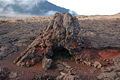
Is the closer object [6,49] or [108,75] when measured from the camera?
[108,75]

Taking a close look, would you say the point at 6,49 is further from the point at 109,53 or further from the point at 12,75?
the point at 109,53

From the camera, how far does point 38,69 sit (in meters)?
34.5

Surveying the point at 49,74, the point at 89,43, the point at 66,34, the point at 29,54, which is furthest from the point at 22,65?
the point at 89,43

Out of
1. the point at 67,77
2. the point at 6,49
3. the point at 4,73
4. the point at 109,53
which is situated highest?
the point at 109,53

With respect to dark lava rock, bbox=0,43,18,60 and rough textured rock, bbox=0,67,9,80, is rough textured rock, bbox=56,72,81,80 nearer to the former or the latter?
rough textured rock, bbox=0,67,9,80

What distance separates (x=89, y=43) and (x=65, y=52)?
3263 mm

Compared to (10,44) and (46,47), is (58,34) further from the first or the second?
(10,44)

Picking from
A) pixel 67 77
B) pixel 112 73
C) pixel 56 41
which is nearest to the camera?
pixel 67 77

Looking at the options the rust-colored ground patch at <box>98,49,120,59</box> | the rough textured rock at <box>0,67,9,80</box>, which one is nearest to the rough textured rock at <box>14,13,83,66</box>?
the rough textured rock at <box>0,67,9,80</box>

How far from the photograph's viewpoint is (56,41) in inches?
1463

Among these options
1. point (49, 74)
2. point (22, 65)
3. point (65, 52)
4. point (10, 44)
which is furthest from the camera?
point (10, 44)

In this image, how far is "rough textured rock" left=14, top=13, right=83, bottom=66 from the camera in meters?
36.5

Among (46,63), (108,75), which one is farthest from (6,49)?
(108,75)

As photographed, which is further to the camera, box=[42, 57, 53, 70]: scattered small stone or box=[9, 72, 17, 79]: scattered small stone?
box=[42, 57, 53, 70]: scattered small stone
